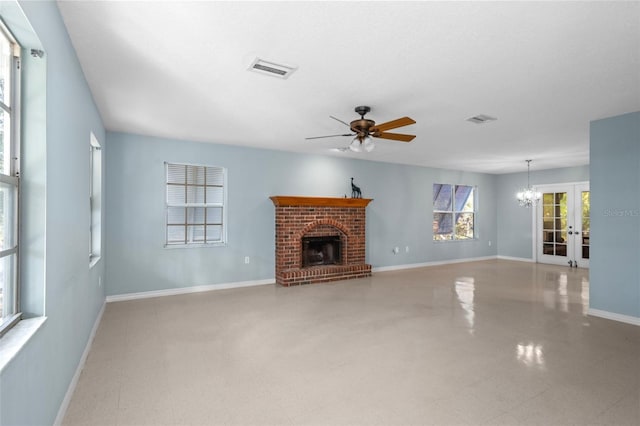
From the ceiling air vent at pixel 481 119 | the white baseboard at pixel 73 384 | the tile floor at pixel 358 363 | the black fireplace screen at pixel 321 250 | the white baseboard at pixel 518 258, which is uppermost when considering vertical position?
the ceiling air vent at pixel 481 119

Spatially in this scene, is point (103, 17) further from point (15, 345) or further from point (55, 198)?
point (15, 345)

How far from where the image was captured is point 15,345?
4.77ft

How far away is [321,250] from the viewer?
686 cm

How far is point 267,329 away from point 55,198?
2.40 meters

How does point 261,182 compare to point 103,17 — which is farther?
point 261,182

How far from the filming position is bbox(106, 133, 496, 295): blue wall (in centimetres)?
505

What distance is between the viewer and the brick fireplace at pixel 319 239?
6.12 m

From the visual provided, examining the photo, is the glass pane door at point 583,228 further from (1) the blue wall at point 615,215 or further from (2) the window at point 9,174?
(2) the window at point 9,174

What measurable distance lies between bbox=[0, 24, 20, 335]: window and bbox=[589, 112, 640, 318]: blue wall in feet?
18.3

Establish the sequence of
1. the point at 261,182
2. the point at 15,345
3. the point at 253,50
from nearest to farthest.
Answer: the point at 15,345
the point at 253,50
the point at 261,182

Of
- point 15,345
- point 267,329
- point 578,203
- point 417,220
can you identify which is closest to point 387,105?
point 267,329

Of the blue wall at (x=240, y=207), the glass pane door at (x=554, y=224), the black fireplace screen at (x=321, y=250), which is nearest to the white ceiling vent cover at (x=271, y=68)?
the blue wall at (x=240, y=207)

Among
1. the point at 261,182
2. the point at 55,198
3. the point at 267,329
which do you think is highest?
the point at 261,182

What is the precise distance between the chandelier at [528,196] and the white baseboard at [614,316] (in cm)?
443
